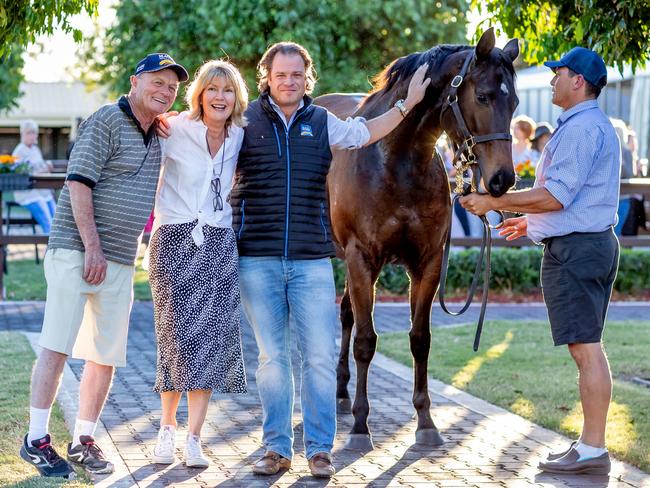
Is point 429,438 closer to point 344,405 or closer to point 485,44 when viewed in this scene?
point 344,405

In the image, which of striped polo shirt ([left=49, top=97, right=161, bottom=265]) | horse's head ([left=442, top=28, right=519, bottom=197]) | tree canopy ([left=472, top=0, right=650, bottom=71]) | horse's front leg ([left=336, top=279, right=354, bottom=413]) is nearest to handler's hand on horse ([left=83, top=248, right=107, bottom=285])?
striped polo shirt ([left=49, top=97, right=161, bottom=265])

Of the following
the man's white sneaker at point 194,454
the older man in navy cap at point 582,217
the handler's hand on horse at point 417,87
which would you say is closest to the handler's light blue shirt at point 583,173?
the older man in navy cap at point 582,217

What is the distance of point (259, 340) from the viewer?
18.9ft

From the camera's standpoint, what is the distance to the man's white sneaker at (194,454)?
227 inches

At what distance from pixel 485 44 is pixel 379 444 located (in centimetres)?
230

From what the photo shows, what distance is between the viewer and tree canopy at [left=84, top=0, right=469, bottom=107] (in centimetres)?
1767

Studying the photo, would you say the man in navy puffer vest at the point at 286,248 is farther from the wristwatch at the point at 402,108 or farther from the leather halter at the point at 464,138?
the leather halter at the point at 464,138

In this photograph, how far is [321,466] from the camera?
5645 millimetres

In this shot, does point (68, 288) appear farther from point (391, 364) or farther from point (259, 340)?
point (391, 364)

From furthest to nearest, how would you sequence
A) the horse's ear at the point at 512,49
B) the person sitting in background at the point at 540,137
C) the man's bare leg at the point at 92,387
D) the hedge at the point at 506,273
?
1. the person sitting in background at the point at 540,137
2. the hedge at the point at 506,273
3. the horse's ear at the point at 512,49
4. the man's bare leg at the point at 92,387

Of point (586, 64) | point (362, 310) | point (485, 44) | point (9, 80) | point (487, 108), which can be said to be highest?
point (9, 80)

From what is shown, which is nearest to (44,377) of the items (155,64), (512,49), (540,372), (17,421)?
(17,421)

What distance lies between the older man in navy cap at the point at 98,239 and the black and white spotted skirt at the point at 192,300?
20 centimetres

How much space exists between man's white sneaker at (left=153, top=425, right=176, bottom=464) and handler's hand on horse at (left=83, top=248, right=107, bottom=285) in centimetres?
90
